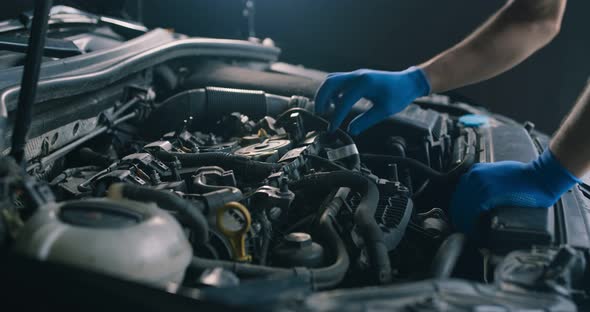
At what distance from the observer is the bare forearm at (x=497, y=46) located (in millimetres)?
1549

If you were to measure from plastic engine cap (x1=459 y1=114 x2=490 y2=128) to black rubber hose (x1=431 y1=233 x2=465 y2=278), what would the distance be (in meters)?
0.92

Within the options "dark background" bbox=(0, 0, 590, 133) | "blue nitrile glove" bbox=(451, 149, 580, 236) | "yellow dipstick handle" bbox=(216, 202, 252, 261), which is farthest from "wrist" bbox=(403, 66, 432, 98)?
"dark background" bbox=(0, 0, 590, 133)

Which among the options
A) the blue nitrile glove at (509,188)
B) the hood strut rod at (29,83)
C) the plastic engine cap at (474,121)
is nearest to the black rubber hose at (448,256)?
the blue nitrile glove at (509,188)

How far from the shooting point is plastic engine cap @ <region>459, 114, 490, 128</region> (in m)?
2.07

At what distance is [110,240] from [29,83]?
42cm

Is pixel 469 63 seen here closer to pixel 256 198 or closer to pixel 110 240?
pixel 256 198

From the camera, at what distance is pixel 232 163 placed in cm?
137

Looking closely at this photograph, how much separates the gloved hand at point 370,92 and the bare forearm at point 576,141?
0.37 m

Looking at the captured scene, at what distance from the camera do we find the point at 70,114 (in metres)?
1.49

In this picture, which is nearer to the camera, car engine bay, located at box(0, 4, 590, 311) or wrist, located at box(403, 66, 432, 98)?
car engine bay, located at box(0, 4, 590, 311)

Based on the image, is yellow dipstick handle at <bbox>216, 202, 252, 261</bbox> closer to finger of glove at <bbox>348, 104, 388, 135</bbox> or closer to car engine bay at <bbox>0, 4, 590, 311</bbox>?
car engine bay at <bbox>0, 4, 590, 311</bbox>

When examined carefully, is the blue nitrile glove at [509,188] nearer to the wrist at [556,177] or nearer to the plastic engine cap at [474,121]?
the wrist at [556,177]

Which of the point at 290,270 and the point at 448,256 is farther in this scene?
the point at 448,256

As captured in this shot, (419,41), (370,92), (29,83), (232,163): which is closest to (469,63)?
(370,92)
